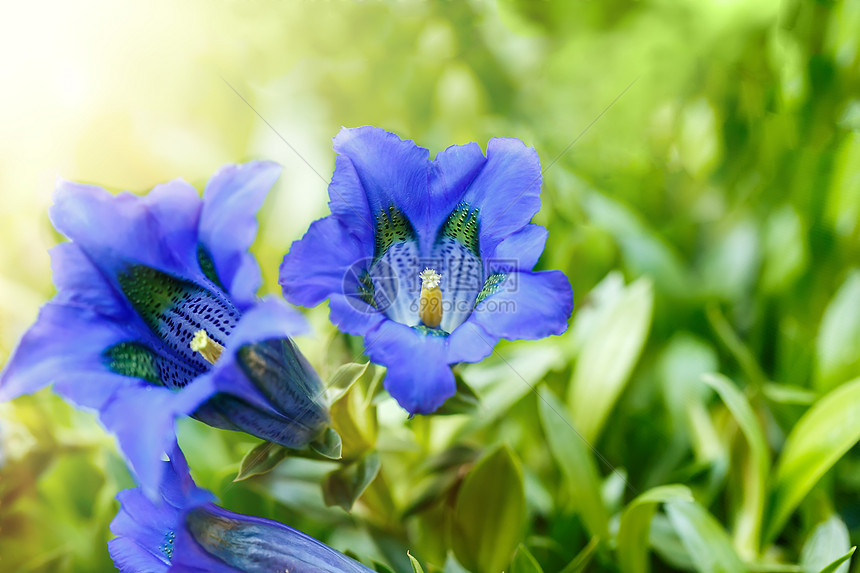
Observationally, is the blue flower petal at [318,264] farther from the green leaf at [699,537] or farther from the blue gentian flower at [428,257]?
the green leaf at [699,537]

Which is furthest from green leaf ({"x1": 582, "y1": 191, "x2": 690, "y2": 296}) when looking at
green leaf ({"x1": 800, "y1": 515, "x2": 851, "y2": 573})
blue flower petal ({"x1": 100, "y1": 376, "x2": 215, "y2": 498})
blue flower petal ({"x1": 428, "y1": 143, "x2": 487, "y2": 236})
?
blue flower petal ({"x1": 100, "y1": 376, "x2": 215, "y2": 498})

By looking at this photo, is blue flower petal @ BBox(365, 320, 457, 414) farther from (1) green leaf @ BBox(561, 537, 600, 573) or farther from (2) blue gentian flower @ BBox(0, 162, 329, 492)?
(1) green leaf @ BBox(561, 537, 600, 573)

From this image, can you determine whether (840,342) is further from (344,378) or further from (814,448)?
(344,378)

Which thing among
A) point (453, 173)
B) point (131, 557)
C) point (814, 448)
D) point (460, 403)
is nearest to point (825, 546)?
point (814, 448)

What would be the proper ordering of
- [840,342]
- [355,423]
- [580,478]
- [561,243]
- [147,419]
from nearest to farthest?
[147,419] < [355,423] < [580,478] < [840,342] < [561,243]

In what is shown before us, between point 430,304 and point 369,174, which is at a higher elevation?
point 369,174

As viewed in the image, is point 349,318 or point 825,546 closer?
point 349,318
